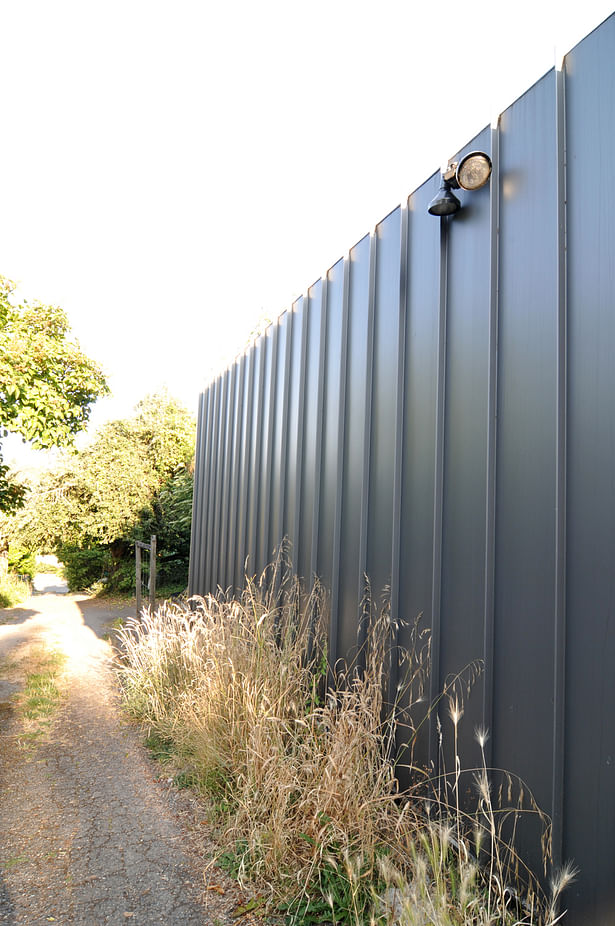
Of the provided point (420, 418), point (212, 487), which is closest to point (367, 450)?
point (420, 418)

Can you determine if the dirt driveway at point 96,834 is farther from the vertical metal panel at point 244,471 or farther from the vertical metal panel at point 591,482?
the vertical metal panel at point 244,471

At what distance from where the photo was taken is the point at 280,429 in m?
4.84

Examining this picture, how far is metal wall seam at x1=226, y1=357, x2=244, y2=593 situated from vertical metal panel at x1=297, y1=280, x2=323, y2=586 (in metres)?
1.80

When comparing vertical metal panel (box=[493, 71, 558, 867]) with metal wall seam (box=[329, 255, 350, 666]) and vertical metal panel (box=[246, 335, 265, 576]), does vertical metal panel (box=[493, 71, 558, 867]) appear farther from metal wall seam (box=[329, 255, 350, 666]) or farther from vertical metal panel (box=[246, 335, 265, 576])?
vertical metal panel (box=[246, 335, 265, 576])

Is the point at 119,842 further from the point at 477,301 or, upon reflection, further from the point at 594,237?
the point at 594,237

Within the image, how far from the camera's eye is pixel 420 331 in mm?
2934

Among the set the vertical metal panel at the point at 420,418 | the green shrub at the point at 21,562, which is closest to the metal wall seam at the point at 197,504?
the vertical metal panel at the point at 420,418

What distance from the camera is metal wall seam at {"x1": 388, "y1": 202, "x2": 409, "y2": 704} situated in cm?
291

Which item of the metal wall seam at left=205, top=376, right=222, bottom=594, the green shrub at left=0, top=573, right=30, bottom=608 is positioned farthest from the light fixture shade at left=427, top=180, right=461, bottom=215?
the green shrub at left=0, top=573, right=30, bottom=608

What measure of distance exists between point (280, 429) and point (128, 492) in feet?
33.6

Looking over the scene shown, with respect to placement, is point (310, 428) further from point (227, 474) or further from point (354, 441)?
point (227, 474)

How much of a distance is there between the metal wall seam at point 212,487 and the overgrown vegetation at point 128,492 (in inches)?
254

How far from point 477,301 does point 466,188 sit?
0.53 metres

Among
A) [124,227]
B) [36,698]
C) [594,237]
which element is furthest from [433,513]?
[124,227]
